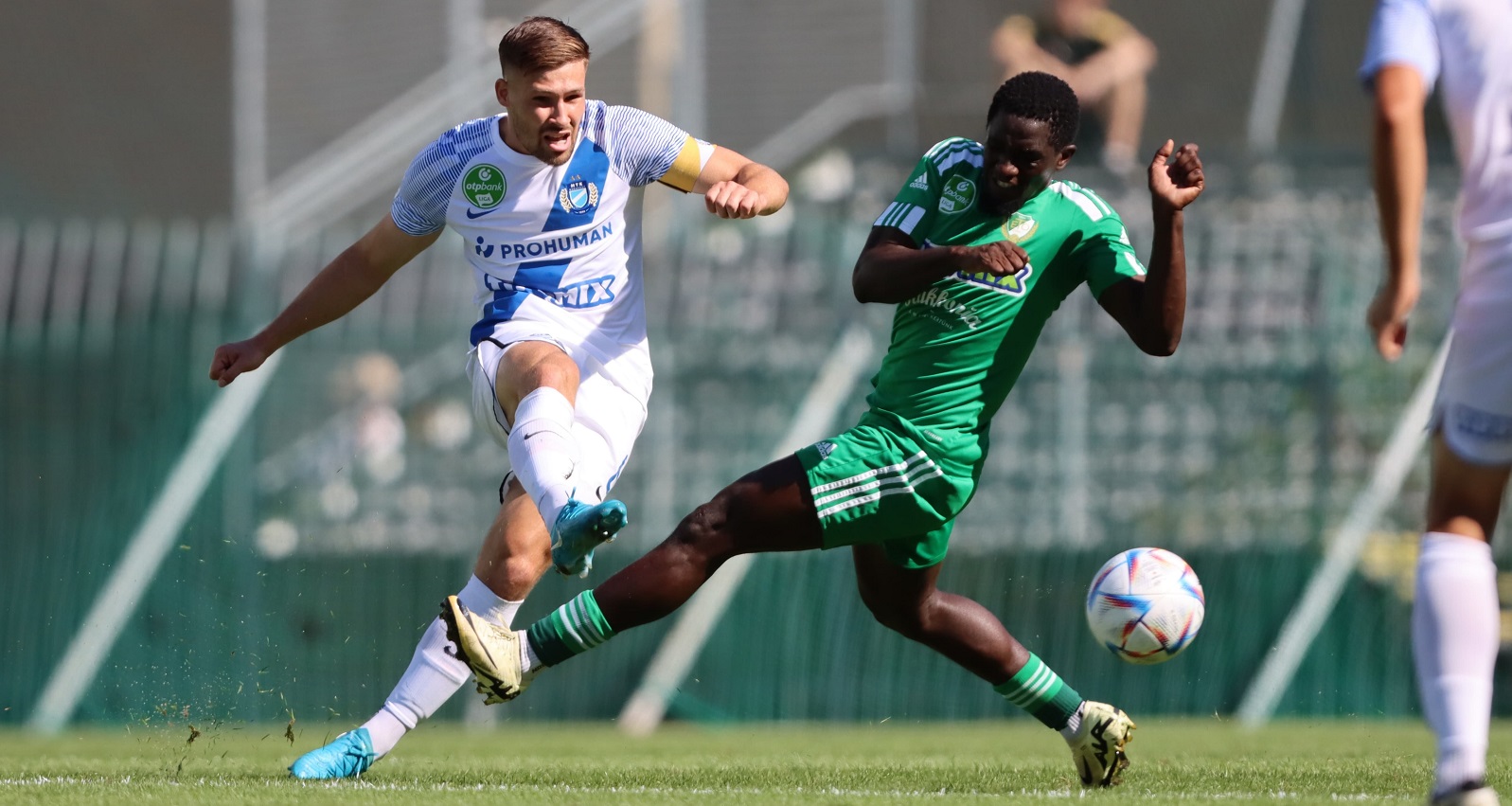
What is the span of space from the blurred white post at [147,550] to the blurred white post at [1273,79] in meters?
6.81

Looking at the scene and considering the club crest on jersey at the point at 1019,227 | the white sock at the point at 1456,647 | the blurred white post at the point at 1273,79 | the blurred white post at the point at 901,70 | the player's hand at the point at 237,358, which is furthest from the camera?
the blurred white post at the point at 1273,79

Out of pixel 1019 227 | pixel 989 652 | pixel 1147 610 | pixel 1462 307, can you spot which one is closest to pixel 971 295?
pixel 1019 227

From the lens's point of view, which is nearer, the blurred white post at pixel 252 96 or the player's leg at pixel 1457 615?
the player's leg at pixel 1457 615

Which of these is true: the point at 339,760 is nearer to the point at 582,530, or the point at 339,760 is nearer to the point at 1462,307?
the point at 582,530

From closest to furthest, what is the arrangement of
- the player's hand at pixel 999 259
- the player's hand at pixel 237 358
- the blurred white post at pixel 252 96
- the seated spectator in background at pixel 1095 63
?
1. the player's hand at pixel 999 259
2. the player's hand at pixel 237 358
3. the seated spectator in background at pixel 1095 63
4. the blurred white post at pixel 252 96

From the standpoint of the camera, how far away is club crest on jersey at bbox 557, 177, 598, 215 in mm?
5805

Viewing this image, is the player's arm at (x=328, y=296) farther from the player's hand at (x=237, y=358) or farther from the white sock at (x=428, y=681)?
the white sock at (x=428, y=681)

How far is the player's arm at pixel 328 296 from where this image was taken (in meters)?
6.01

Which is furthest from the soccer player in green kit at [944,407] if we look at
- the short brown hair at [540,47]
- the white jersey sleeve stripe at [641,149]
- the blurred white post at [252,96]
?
the blurred white post at [252,96]

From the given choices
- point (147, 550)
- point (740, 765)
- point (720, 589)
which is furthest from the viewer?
point (720, 589)

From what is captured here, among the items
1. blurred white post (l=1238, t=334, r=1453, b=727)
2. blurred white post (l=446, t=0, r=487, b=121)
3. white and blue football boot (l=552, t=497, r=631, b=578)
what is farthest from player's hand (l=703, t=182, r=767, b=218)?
blurred white post (l=446, t=0, r=487, b=121)

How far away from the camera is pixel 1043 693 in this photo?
5.78m

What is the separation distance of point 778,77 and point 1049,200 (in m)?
7.88

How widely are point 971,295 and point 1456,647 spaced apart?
203cm
